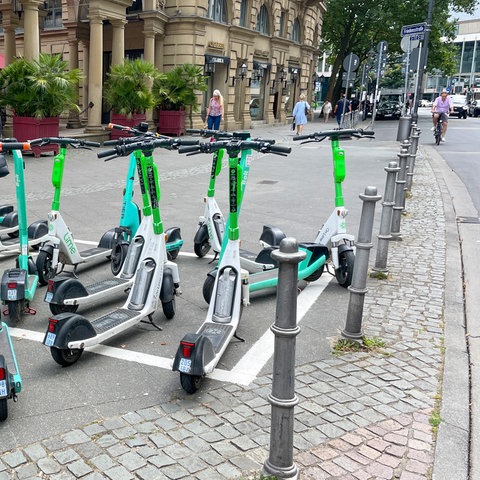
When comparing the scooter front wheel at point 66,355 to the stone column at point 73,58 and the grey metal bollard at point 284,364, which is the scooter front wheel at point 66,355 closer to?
the grey metal bollard at point 284,364

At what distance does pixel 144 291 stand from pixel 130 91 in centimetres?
1513

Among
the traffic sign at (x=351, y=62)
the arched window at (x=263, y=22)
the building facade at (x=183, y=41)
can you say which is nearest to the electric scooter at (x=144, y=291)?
the building facade at (x=183, y=41)

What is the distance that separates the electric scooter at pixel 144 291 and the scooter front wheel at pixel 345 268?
1.80 meters

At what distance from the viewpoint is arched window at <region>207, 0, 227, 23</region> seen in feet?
81.7

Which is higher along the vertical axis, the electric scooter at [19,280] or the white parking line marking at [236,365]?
the electric scooter at [19,280]

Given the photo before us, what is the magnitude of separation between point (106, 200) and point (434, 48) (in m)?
43.1

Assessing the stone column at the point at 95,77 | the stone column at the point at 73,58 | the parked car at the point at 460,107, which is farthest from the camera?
the parked car at the point at 460,107

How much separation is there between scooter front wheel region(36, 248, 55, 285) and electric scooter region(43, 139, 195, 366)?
3.82ft

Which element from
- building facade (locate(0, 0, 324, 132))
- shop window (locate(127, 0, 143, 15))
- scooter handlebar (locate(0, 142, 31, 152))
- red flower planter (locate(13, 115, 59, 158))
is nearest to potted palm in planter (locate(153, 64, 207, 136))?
building facade (locate(0, 0, 324, 132))

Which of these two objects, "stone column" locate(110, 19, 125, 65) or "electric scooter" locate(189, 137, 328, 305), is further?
"stone column" locate(110, 19, 125, 65)

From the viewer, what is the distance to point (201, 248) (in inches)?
274

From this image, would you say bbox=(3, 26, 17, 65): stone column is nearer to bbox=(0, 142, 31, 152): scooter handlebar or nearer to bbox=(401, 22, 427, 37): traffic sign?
bbox=(401, 22, 427, 37): traffic sign

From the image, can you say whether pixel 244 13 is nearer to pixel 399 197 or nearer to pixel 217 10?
pixel 217 10

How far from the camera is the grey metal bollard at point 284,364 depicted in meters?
2.66
